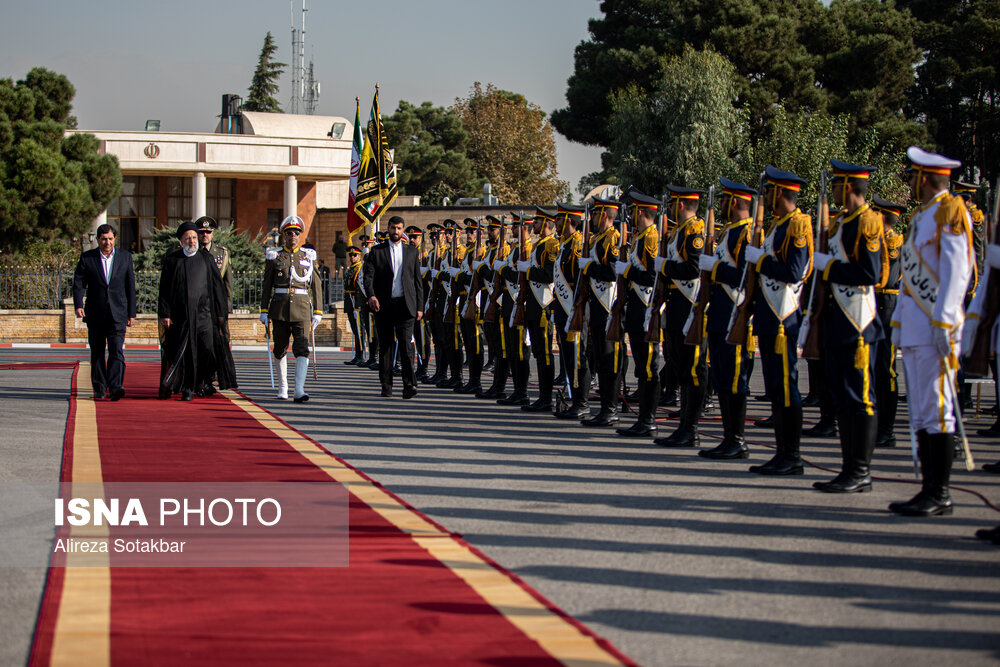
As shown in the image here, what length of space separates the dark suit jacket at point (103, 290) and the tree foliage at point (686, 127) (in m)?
28.1

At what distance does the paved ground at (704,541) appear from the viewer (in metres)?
4.37

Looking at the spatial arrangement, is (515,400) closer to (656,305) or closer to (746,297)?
(656,305)

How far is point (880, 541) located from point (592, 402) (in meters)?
7.42

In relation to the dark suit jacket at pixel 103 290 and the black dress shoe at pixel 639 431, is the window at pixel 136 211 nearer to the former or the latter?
the dark suit jacket at pixel 103 290

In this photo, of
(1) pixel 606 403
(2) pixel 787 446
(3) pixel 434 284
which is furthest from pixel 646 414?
(3) pixel 434 284

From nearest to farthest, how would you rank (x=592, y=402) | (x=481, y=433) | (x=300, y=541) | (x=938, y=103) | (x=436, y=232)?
(x=300, y=541)
(x=481, y=433)
(x=592, y=402)
(x=436, y=232)
(x=938, y=103)

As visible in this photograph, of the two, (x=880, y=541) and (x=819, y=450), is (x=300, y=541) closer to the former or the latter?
(x=880, y=541)

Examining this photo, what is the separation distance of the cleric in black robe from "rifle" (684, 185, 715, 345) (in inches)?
253

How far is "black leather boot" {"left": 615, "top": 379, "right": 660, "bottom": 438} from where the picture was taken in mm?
10094

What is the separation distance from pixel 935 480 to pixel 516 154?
63.4 m

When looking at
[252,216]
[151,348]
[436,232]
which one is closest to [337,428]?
[436,232]

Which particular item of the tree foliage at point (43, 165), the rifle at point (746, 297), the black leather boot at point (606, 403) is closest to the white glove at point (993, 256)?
the rifle at point (746, 297)

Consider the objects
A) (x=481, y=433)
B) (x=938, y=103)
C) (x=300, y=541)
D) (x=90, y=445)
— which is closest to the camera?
(x=300, y=541)

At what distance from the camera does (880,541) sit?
5930mm
